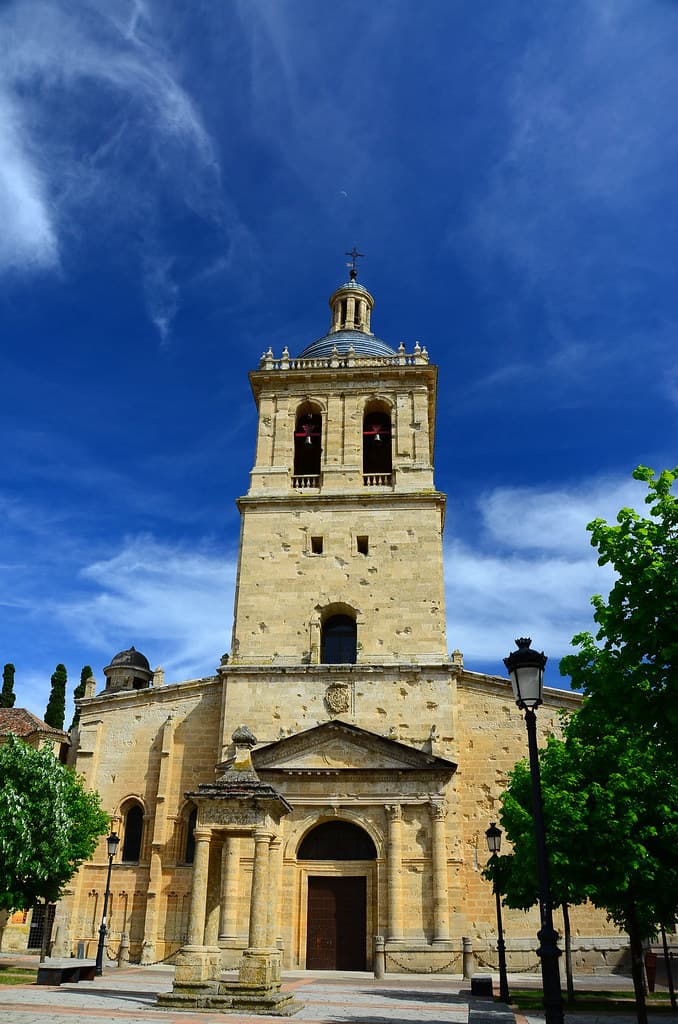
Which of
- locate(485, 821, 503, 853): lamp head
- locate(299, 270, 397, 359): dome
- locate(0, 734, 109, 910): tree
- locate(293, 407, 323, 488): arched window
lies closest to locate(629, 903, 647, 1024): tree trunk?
locate(485, 821, 503, 853): lamp head

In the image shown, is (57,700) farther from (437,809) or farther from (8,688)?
(437,809)

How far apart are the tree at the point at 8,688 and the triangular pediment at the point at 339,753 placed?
38.9 meters

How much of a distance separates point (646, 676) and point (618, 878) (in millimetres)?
6972

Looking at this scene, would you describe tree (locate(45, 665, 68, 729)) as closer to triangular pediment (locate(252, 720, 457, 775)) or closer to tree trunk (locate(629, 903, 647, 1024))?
triangular pediment (locate(252, 720, 457, 775))

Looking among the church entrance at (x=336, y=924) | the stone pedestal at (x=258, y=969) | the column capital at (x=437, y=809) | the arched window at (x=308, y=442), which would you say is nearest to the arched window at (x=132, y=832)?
the church entrance at (x=336, y=924)

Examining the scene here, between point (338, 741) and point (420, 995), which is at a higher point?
point (338, 741)

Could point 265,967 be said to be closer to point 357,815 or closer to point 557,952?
point 557,952

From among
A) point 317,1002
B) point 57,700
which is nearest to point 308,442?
point 317,1002

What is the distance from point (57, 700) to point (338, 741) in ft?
131

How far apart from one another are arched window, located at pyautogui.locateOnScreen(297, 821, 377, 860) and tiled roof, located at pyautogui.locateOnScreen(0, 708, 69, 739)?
78.9 ft

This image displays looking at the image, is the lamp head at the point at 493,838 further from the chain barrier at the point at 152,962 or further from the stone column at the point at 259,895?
the chain barrier at the point at 152,962

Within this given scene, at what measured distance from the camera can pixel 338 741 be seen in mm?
27250

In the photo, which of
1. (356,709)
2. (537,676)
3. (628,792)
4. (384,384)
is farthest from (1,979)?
(384,384)

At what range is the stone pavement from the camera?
13.5 m
